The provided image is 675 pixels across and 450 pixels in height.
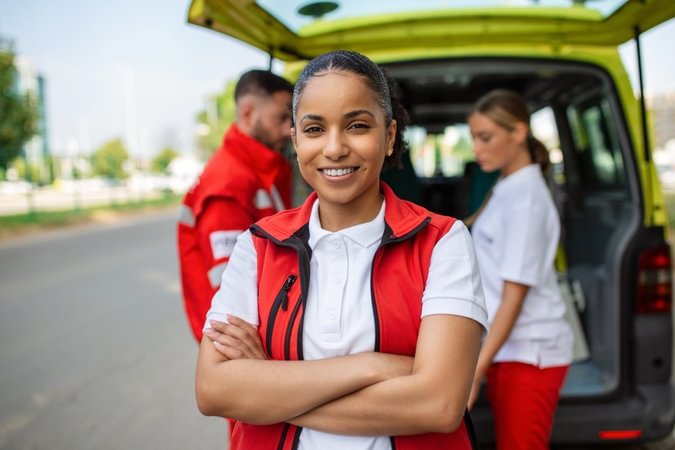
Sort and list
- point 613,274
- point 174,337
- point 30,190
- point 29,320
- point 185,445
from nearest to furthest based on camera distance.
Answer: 1. point 613,274
2. point 185,445
3. point 174,337
4. point 29,320
5. point 30,190

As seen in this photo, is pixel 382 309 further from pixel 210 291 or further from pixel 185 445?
A: pixel 185 445

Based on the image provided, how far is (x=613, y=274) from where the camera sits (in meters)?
2.81

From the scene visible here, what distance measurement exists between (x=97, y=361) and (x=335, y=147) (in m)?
4.58

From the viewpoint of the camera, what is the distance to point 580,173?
4047mm

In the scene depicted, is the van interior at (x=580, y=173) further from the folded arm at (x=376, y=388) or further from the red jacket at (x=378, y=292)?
the folded arm at (x=376, y=388)

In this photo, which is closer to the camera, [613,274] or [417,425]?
[417,425]

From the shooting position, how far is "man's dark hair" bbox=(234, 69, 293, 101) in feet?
8.02

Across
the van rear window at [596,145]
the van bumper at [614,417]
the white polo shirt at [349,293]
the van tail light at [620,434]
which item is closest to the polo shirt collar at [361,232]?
the white polo shirt at [349,293]

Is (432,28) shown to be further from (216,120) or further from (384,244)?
(216,120)

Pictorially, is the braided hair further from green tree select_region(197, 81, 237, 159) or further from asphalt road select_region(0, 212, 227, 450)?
green tree select_region(197, 81, 237, 159)

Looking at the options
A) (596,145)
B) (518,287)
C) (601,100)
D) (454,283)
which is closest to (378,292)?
(454,283)

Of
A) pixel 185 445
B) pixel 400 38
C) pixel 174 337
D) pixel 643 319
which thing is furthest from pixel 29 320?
pixel 643 319

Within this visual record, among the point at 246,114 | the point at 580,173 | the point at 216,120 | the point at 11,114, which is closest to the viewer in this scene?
the point at 246,114

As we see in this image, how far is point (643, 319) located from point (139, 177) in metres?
30.6
